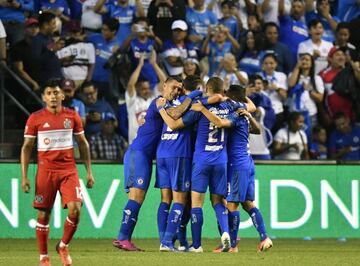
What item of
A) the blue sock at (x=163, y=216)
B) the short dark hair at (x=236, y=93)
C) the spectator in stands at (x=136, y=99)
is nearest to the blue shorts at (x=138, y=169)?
the blue sock at (x=163, y=216)

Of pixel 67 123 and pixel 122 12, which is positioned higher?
pixel 122 12

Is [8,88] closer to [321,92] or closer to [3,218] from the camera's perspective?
[3,218]

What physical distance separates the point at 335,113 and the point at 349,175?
7.76 ft

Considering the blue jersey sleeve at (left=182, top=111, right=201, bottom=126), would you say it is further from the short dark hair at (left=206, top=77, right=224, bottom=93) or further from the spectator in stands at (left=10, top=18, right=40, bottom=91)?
the spectator in stands at (left=10, top=18, right=40, bottom=91)

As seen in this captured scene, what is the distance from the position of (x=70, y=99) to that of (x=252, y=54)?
3.91m

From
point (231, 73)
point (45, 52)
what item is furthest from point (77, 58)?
point (231, 73)

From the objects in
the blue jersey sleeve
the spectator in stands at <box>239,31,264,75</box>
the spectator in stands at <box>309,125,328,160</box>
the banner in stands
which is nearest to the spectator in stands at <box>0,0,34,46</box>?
the banner in stands

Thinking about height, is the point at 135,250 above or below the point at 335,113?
below

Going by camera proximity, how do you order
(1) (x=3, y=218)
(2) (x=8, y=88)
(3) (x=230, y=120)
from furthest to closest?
(2) (x=8, y=88) → (1) (x=3, y=218) → (3) (x=230, y=120)

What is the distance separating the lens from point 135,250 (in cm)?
1466

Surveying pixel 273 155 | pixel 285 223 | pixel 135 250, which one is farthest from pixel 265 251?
pixel 273 155

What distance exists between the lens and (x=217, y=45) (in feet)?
68.8

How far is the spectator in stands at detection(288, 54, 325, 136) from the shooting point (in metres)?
20.9

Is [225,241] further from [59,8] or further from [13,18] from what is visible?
[59,8]
